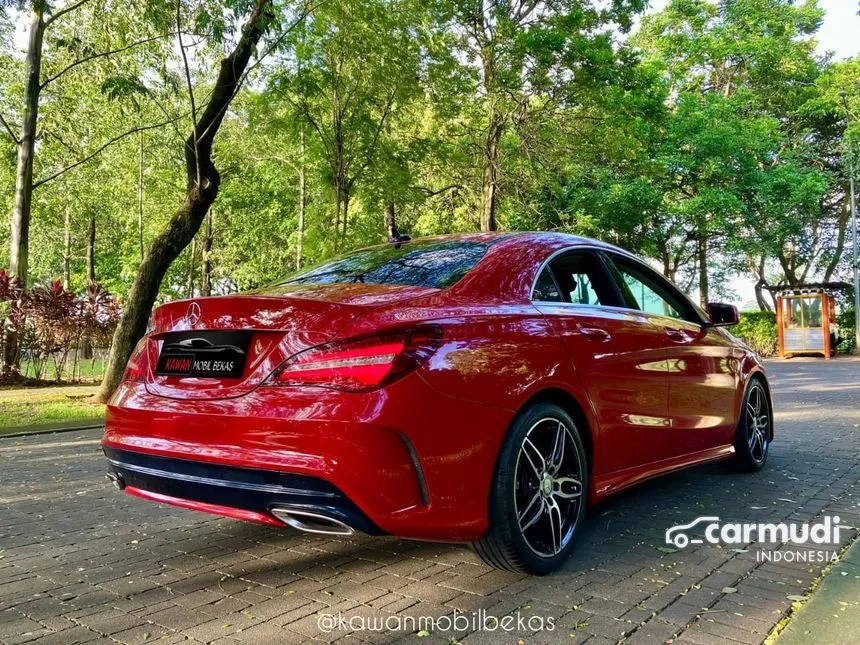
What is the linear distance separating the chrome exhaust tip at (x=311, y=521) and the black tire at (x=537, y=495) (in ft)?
2.15

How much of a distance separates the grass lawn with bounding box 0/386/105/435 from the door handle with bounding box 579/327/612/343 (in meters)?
7.68

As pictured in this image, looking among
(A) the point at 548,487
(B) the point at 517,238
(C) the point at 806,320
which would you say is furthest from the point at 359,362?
(C) the point at 806,320

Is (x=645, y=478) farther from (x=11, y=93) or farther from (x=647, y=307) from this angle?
(x=11, y=93)

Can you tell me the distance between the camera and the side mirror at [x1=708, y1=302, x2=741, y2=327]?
497 cm

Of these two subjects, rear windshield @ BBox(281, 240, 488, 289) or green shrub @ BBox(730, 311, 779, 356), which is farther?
green shrub @ BBox(730, 311, 779, 356)

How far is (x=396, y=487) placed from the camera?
253 centimetres

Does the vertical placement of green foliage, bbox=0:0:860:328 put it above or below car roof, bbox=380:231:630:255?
above

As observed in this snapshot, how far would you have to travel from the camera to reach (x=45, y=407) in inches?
398

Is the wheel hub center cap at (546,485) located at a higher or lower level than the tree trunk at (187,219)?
Result: lower

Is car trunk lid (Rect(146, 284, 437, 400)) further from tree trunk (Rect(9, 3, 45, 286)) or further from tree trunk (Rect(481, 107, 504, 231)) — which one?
tree trunk (Rect(481, 107, 504, 231))

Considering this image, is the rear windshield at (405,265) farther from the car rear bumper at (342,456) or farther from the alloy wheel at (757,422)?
the alloy wheel at (757,422)

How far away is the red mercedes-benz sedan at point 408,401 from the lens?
2.53 m

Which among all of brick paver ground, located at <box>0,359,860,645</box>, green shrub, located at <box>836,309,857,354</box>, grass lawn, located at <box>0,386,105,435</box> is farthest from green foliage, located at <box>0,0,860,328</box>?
brick paver ground, located at <box>0,359,860,645</box>

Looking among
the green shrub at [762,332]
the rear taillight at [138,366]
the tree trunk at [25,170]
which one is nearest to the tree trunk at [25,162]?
the tree trunk at [25,170]
